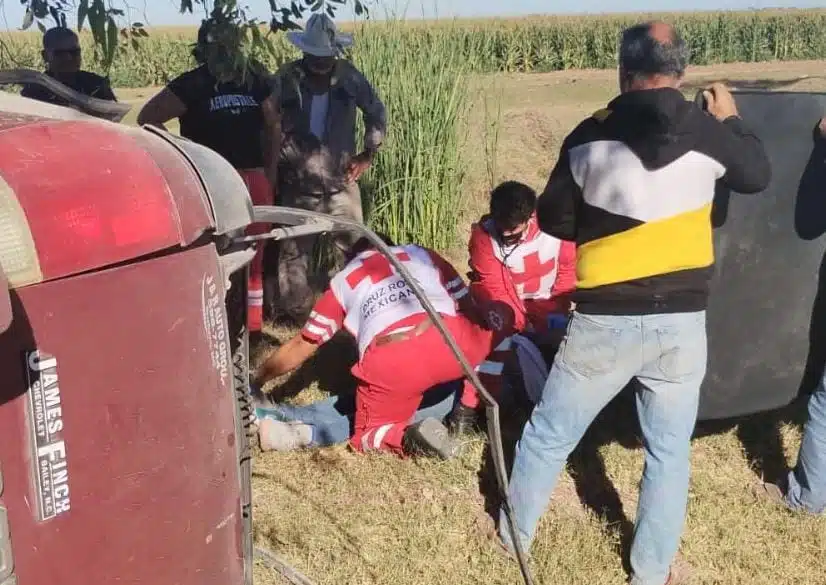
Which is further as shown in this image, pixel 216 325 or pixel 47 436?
pixel 216 325

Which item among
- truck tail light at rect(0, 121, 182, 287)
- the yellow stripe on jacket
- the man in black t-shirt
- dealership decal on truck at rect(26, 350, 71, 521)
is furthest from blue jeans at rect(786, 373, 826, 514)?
the man in black t-shirt

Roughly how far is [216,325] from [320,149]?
4115 mm

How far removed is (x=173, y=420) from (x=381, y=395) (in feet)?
7.42

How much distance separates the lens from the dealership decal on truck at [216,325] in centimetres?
173

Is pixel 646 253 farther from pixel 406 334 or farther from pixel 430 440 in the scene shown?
pixel 430 440

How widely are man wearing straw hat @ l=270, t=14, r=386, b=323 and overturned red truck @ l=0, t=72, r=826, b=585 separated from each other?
3596mm

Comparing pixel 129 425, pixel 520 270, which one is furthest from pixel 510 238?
pixel 129 425

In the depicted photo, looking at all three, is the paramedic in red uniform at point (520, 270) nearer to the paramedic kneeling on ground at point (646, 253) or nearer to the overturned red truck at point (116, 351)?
the paramedic kneeling on ground at point (646, 253)

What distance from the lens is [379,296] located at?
3805 mm

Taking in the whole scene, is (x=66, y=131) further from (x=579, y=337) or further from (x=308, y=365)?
(x=308, y=365)

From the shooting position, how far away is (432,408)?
438 centimetres

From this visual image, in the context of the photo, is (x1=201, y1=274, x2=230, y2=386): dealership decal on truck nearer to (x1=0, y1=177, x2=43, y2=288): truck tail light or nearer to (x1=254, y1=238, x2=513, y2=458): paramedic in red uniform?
(x1=0, y1=177, x2=43, y2=288): truck tail light

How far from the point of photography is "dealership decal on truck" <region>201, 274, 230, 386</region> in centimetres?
173

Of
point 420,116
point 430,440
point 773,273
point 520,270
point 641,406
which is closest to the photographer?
point 641,406
